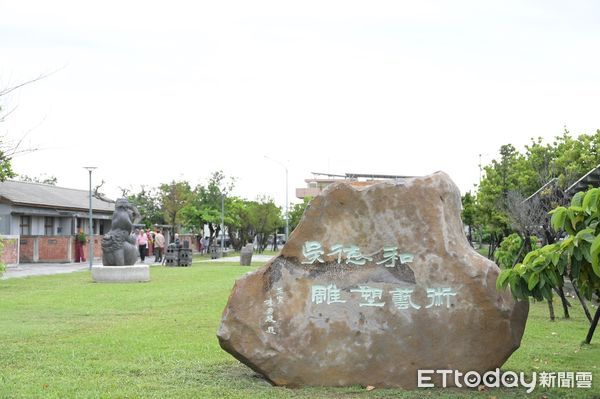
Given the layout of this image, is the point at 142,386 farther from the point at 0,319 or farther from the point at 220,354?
the point at 0,319

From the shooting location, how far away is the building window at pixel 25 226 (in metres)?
36.4

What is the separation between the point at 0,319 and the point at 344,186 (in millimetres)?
7882

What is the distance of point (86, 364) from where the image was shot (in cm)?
838

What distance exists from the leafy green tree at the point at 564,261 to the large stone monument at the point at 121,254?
16.5m

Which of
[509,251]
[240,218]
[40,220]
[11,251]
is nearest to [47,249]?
[40,220]

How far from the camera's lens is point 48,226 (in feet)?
128

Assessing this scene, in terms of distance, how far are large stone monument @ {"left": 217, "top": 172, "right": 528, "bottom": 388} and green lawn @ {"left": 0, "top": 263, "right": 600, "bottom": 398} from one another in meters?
0.31

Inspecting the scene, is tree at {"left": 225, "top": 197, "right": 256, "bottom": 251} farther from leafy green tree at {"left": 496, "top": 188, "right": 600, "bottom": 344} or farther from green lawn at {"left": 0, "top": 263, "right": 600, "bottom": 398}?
leafy green tree at {"left": 496, "top": 188, "right": 600, "bottom": 344}

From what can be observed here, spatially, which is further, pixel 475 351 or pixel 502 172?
pixel 502 172

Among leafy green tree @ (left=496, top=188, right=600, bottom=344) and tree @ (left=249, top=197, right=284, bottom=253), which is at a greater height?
tree @ (left=249, top=197, right=284, bottom=253)

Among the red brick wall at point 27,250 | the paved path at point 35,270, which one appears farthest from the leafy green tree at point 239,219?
the paved path at point 35,270

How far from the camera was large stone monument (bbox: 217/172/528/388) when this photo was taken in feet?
23.8

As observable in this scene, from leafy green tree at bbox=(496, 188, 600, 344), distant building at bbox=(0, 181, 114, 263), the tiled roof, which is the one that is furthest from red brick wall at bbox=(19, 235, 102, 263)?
leafy green tree at bbox=(496, 188, 600, 344)

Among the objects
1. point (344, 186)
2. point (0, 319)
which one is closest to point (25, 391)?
point (344, 186)
